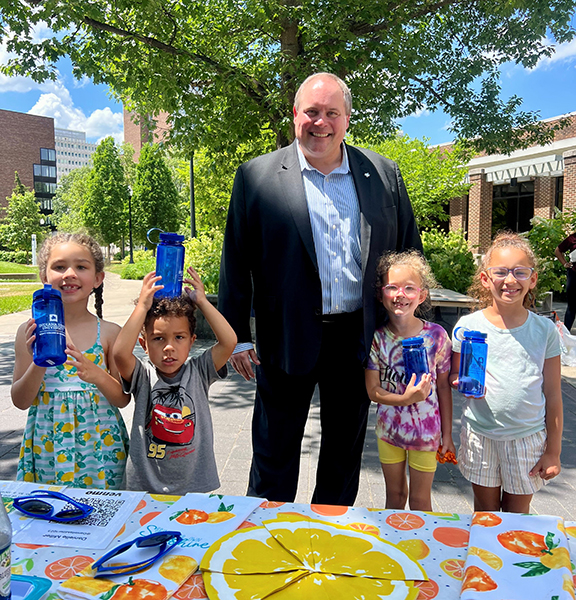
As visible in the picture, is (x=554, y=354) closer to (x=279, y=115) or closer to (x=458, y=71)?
(x=279, y=115)

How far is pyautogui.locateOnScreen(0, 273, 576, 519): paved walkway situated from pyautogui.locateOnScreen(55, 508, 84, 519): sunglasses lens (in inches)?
84.6

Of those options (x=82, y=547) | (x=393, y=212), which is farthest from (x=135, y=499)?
(x=393, y=212)

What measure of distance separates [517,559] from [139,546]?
88cm

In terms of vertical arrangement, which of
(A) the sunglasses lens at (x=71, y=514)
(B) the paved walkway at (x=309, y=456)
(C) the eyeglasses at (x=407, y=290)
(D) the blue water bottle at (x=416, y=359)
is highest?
(C) the eyeglasses at (x=407, y=290)

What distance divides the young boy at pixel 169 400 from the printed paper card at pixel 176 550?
2.16 ft

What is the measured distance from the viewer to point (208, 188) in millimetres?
16906

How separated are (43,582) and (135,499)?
1.30 ft

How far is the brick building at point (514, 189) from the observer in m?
20.9

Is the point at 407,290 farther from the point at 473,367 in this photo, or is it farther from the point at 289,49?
the point at 289,49

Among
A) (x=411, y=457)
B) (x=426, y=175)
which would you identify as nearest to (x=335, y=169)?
(x=411, y=457)

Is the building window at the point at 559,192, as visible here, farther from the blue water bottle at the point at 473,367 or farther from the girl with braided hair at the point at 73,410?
the girl with braided hair at the point at 73,410

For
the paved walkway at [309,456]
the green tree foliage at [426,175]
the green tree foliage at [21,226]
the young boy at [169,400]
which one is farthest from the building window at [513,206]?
the green tree foliage at [21,226]

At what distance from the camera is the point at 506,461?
234 cm

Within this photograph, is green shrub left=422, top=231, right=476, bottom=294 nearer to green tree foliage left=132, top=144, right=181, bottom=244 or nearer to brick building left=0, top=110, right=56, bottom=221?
green tree foliage left=132, top=144, right=181, bottom=244
